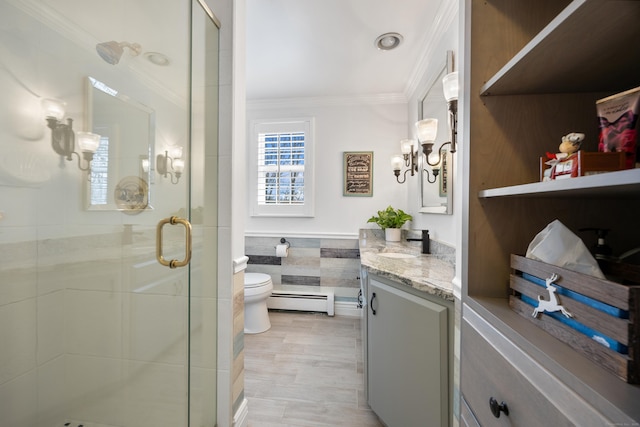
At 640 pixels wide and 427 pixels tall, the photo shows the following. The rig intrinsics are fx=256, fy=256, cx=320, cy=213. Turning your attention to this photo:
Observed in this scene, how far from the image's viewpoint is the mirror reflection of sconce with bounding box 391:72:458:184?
1291mm

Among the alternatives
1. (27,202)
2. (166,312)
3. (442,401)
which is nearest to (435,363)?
(442,401)

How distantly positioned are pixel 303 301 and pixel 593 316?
271cm

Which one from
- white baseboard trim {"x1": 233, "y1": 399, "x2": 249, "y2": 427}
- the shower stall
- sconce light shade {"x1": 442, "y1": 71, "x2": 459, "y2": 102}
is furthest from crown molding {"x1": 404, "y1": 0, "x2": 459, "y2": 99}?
white baseboard trim {"x1": 233, "y1": 399, "x2": 249, "y2": 427}

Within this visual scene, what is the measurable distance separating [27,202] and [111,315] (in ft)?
1.56

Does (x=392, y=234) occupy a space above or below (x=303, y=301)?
above

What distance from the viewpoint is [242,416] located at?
1405 mm

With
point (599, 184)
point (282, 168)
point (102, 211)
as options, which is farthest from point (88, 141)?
point (282, 168)

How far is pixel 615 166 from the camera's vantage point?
1.53 feet

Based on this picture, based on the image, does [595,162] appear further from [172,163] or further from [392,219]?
[392,219]

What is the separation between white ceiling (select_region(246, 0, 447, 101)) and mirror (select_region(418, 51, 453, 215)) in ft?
1.18

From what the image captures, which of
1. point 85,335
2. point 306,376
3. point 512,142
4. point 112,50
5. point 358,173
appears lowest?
point 306,376

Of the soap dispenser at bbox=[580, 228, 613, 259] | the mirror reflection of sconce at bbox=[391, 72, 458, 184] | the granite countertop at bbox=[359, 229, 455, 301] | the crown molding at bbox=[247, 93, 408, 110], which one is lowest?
the granite countertop at bbox=[359, 229, 455, 301]

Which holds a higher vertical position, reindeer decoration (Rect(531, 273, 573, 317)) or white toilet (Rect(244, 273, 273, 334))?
reindeer decoration (Rect(531, 273, 573, 317))

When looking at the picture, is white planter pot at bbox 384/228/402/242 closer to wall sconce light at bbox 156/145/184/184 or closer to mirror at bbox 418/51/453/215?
mirror at bbox 418/51/453/215
